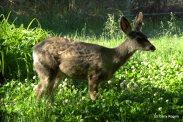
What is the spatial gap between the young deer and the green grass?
0.72 feet

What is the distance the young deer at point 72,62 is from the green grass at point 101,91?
22cm

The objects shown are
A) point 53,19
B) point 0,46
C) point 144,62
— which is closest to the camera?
point 0,46

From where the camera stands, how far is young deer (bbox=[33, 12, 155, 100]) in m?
8.58

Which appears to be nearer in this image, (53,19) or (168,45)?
(168,45)

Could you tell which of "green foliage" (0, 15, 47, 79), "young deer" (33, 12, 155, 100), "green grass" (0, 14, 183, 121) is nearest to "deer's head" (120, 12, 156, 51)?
"young deer" (33, 12, 155, 100)

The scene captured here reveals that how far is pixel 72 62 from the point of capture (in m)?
8.66

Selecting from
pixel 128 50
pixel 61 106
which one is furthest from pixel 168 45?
pixel 61 106

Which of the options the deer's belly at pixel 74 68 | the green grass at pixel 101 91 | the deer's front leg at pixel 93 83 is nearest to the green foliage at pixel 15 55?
the green grass at pixel 101 91

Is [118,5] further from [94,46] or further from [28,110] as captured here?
[28,110]

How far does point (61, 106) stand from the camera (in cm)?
795

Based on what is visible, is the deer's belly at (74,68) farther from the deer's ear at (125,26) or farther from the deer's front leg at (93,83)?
the deer's ear at (125,26)

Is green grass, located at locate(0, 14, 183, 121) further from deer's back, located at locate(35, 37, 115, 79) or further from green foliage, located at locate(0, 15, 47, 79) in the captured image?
deer's back, located at locate(35, 37, 115, 79)

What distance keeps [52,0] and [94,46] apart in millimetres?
9805

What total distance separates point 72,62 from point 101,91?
0.62 m
